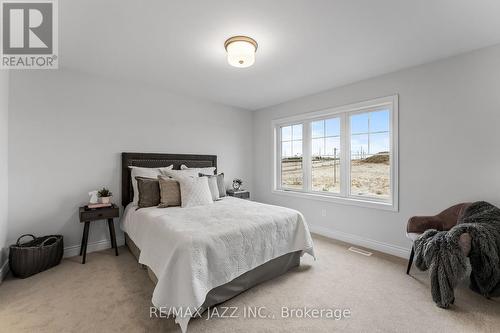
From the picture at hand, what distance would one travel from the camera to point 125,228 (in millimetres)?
3035

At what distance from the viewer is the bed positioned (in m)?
1.63

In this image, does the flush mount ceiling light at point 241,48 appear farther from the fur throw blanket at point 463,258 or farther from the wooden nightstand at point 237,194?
the wooden nightstand at point 237,194

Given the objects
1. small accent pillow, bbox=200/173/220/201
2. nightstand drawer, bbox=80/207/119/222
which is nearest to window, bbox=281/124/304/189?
small accent pillow, bbox=200/173/220/201

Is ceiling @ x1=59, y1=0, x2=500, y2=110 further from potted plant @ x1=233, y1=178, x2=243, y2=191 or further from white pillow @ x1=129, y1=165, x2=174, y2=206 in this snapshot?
potted plant @ x1=233, y1=178, x2=243, y2=191

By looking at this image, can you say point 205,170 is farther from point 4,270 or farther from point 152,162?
point 4,270

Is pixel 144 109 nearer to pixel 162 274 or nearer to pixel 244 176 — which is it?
pixel 244 176

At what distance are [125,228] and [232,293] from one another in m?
1.90

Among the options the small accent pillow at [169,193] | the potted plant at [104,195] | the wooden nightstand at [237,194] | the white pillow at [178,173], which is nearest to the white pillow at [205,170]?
the white pillow at [178,173]

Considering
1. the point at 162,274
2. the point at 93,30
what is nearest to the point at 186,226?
the point at 162,274

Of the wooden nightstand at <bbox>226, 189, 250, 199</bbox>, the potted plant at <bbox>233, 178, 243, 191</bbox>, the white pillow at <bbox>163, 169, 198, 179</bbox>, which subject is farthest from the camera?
the potted plant at <bbox>233, 178, 243, 191</bbox>

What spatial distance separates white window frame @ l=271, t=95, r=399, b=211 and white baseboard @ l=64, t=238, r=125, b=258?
2959 mm

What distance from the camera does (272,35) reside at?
2.10 meters

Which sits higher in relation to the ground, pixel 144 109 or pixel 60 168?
pixel 144 109

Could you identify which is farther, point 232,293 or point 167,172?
point 167,172
